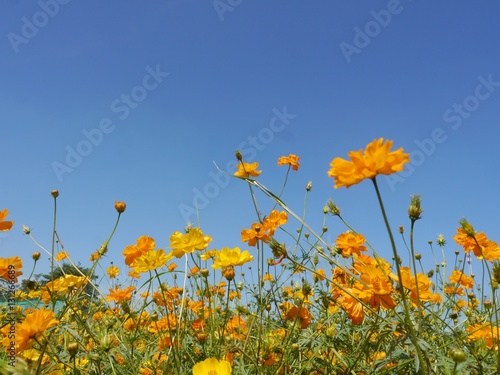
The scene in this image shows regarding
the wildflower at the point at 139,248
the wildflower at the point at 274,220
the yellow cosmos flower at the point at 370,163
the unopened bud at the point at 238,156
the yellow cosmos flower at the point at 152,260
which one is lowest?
the yellow cosmos flower at the point at 370,163

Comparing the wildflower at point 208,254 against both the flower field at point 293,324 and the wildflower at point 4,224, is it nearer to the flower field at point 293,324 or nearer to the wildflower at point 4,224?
the flower field at point 293,324

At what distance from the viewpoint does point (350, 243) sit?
1.56 meters

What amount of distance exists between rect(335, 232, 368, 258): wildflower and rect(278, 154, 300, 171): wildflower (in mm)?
660

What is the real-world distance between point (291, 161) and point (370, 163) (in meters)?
1.44

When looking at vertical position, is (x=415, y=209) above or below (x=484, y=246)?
below

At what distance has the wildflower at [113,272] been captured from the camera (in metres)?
3.12

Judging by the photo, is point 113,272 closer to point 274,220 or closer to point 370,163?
point 274,220

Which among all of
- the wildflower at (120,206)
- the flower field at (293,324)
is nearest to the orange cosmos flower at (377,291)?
the flower field at (293,324)

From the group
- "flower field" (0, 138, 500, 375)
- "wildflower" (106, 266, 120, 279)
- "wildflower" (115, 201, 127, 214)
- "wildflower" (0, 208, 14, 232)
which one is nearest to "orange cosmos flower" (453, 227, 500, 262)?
"flower field" (0, 138, 500, 375)

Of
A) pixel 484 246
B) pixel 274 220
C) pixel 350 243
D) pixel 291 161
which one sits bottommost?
pixel 484 246

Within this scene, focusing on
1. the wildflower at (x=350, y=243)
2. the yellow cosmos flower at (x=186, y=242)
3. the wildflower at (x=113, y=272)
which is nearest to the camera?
the yellow cosmos flower at (x=186, y=242)

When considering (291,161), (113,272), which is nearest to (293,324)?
(291,161)

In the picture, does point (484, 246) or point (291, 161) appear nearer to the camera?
point (484, 246)

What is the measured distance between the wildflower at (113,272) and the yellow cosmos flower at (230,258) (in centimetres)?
198
